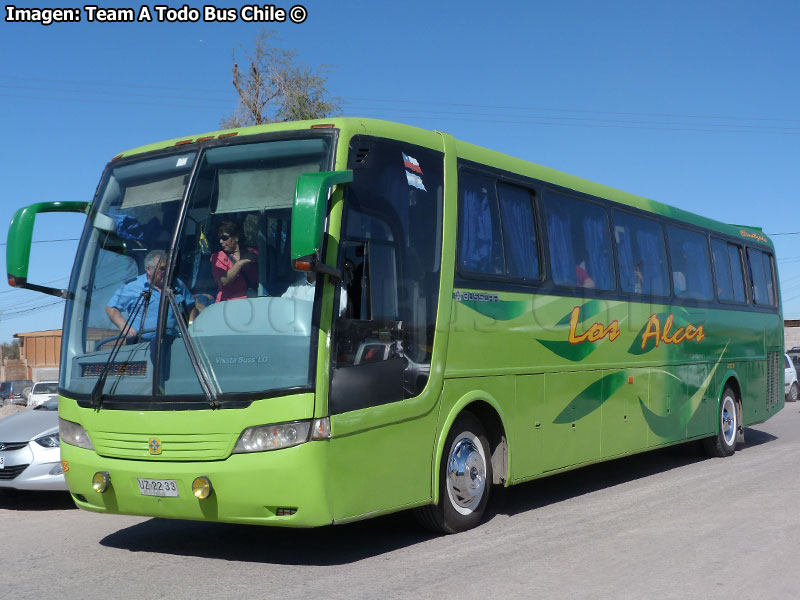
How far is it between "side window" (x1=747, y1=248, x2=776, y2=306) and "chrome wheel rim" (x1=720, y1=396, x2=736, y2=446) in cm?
196

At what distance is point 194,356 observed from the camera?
21.0ft

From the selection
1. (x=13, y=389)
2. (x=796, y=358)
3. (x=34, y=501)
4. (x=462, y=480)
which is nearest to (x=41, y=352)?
(x=13, y=389)

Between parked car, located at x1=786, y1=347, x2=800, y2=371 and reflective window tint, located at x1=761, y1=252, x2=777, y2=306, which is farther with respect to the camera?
parked car, located at x1=786, y1=347, x2=800, y2=371

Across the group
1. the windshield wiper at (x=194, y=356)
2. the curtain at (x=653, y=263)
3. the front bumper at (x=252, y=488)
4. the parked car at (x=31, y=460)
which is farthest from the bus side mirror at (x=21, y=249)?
the curtain at (x=653, y=263)

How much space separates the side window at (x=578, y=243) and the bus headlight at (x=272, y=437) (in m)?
3.85

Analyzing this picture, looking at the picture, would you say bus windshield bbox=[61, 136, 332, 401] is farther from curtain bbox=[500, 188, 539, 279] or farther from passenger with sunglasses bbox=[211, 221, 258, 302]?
curtain bbox=[500, 188, 539, 279]

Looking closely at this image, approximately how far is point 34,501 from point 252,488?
5.40m

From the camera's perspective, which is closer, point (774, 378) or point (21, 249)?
point (21, 249)

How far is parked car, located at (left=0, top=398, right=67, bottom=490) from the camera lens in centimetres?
952

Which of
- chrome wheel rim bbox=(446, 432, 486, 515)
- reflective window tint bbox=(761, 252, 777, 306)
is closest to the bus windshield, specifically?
chrome wheel rim bbox=(446, 432, 486, 515)

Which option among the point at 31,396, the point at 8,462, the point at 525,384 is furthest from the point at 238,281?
the point at 31,396

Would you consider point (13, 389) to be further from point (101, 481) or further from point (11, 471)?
point (101, 481)

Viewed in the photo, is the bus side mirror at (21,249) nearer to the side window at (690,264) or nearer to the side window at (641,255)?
the side window at (641,255)

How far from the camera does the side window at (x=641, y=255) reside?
1071 centimetres
